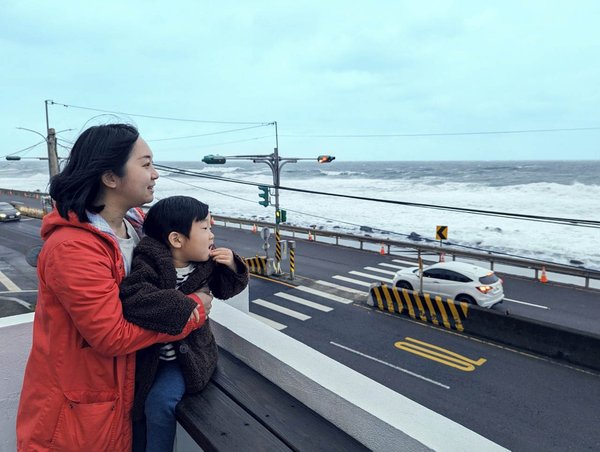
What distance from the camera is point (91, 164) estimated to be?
200 cm

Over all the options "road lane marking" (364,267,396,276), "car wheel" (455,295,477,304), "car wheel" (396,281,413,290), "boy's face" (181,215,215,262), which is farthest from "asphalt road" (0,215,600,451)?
"boy's face" (181,215,215,262)

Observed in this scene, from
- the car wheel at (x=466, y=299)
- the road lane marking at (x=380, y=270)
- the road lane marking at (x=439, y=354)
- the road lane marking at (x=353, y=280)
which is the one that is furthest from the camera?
the road lane marking at (x=380, y=270)

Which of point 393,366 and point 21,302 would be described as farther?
point 21,302

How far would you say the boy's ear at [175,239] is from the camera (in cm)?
222

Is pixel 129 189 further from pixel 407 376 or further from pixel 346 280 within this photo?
pixel 346 280

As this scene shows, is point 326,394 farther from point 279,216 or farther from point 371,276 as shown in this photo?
point 279,216

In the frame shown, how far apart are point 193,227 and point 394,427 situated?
1.34 metres

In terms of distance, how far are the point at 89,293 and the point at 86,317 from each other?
10 centimetres

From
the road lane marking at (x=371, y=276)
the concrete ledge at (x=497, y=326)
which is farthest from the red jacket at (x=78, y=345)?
the road lane marking at (x=371, y=276)

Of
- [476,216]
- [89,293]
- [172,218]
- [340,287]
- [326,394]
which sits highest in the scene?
[172,218]

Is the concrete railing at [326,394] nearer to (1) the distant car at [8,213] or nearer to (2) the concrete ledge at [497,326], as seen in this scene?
(2) the concrete ledge at [497,326]

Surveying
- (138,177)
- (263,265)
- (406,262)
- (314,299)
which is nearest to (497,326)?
(314,299)

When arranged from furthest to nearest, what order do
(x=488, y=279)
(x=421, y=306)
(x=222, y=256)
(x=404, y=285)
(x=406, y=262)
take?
(x=406, y=262) < (x=404, y=285) < (x=488, y=279) < (x=421, y=306) < (x=222, y=256)

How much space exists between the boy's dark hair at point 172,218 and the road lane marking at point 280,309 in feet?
41.8
